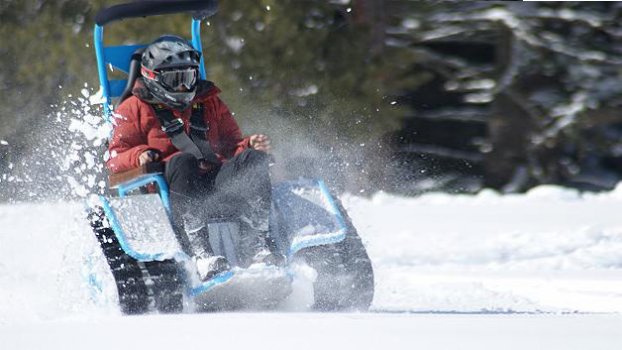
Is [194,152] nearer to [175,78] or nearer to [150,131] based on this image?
[150,131]

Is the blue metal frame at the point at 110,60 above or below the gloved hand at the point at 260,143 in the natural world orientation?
above

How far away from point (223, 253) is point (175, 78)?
1.06m

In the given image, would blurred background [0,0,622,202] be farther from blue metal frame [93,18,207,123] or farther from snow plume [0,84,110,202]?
blue metal frame [93,18,207,123]

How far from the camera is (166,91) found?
659 centimetres

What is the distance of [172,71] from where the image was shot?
6.55 metres

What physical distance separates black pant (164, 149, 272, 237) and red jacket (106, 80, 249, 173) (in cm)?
21

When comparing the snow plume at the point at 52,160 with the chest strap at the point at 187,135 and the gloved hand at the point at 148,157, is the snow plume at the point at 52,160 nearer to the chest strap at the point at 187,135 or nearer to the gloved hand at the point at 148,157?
the chest strap at the point at 187,135

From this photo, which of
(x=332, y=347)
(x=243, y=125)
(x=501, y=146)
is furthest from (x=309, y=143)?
(x=332, y=347)

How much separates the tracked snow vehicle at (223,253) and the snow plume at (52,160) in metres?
4.07

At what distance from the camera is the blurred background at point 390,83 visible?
1367cm

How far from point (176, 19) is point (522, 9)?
4409 mm

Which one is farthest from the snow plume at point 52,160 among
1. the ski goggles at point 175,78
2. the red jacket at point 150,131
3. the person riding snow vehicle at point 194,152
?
the ski goggles at point 175,78

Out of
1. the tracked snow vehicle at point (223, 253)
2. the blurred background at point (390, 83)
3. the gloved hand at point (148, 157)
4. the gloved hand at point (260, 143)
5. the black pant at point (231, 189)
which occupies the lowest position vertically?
the blurred background at point (390, 83)

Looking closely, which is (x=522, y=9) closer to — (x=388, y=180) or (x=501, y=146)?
(x=501, y=146)
